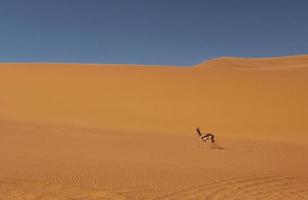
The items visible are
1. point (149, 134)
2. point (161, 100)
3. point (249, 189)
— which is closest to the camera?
point (249, 189)

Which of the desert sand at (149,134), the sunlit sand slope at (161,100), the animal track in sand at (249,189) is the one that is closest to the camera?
the animal track in sand at (249,189)

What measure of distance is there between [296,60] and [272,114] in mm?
67673

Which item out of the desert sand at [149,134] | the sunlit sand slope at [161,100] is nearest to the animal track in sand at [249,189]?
the desert sand at [149,134]

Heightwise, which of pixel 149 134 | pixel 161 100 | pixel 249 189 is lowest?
pixel 249 189

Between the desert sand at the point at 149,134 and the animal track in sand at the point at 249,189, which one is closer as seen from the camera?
the animal track in sand at the point at 249,189

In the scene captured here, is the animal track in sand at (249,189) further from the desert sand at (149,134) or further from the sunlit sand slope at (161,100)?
the sunlit sand slope at (161,100)

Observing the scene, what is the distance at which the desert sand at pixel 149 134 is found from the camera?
8812 millimetres

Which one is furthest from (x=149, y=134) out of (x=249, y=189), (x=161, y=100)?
(x=249, y=189)

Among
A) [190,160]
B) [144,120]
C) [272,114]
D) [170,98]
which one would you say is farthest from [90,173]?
[170,98]

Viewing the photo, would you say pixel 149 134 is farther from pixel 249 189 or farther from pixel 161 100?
pixel 249 189

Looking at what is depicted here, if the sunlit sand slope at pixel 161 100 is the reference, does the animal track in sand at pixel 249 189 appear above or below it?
Result: below

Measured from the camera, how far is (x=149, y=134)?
635 inches

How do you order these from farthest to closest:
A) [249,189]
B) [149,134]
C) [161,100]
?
[161,100]
[149,134]
[249,189]

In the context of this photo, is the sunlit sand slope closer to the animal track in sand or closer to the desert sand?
the desert sand
